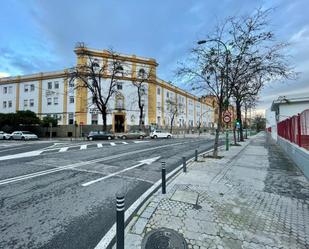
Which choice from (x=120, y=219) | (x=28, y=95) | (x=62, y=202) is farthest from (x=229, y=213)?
(x=28, y=95)

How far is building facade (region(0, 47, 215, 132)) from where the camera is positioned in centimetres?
4403

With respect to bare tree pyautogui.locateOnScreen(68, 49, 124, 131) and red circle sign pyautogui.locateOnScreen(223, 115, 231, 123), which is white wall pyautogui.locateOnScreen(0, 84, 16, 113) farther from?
red circle sign pyautogui.locateOnScreen(223, 115, 231, 123)

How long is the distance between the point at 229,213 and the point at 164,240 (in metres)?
1.77

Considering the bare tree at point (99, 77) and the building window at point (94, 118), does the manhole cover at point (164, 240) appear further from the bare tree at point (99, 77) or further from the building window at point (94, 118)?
the building window at point (94, 118)

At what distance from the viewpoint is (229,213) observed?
472 cm

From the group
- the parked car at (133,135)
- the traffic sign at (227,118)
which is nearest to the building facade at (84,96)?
the parked car at (133,135)

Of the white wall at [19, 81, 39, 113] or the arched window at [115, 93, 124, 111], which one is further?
the white wall at [19, 81, 39, 113]

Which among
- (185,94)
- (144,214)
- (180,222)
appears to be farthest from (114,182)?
(185,94)

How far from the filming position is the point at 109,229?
4062 millimetres

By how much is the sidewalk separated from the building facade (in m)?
39.1

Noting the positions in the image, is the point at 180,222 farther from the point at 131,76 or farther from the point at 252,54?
the point at 131,76

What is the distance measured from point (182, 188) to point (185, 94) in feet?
216

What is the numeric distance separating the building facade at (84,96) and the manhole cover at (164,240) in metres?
41.2

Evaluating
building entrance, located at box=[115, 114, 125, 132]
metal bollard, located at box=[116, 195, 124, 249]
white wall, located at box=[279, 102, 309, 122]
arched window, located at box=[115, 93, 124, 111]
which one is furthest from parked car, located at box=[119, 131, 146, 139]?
metal bollard, located at box=[116, 195, 124, 249]
